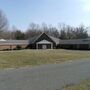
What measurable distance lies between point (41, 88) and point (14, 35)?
110 meters

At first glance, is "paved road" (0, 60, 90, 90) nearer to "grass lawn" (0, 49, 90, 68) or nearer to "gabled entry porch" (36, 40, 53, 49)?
"grass lawn" (0, 49, 90, 68)

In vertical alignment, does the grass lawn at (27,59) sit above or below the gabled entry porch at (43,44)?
below

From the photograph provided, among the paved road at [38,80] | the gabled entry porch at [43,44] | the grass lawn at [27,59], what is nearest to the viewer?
the paved road at [38,80]

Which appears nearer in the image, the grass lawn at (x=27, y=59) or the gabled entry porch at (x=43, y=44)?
the grass lawn at (x=27, y=59)

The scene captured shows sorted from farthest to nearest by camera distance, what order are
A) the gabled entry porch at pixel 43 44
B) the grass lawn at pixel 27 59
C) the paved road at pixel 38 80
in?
the gabled entry porch at pixel 43 44 < the grass lawn at pixel 27 59 < the paved road at pixel 38 80

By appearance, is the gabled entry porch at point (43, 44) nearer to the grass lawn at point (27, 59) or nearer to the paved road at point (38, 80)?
the grass lawn at point (27, 59)

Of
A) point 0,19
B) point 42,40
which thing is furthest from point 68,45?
point 0,19

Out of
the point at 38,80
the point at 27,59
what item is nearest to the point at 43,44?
the point at 27,59

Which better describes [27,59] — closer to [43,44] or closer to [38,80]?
[38,80]

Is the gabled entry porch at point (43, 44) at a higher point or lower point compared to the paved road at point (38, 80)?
higher

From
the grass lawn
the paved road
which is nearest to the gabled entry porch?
the grass lawn

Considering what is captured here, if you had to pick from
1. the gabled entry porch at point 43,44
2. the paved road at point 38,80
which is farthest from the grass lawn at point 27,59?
the gabled entry porch at point 43,44

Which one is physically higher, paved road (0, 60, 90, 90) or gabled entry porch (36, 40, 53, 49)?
gabled entry porch (36, 40, 53, 49)

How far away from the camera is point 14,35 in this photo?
4719 inches
